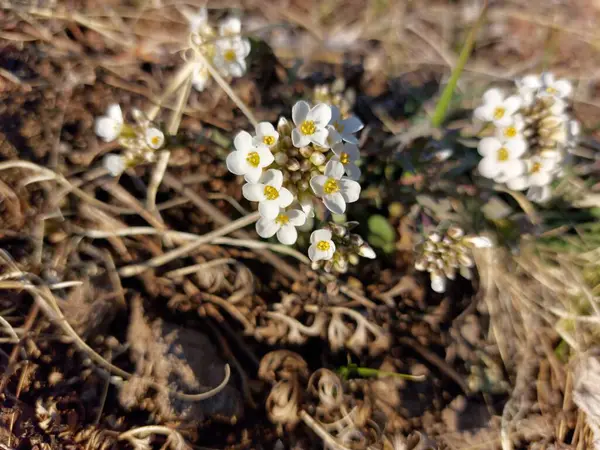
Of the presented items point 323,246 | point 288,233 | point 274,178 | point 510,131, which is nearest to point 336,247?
point 323,246

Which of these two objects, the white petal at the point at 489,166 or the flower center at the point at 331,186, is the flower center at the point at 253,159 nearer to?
the flower center at the point at 331,186

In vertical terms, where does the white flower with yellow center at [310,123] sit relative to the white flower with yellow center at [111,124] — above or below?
above

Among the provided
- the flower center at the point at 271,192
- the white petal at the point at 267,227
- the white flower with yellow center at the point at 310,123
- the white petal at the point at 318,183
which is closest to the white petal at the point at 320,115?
the white flower with yellow center at the point at 310,123

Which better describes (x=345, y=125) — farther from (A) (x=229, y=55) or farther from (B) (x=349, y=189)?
(A) (x=229, y=55)

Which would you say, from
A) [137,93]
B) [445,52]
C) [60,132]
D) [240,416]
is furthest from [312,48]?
[240,416]

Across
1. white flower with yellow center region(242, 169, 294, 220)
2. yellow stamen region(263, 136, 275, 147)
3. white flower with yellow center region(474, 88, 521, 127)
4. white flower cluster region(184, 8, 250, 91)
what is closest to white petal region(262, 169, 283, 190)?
white flower with yellow center region(242, 169, 294, 220)

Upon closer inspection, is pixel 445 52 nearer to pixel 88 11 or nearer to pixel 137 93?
pixel 137 93
